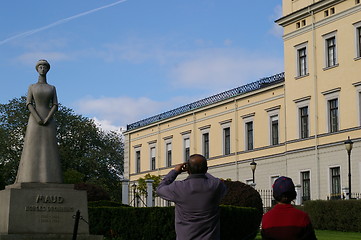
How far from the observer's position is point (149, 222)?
66.1 feet

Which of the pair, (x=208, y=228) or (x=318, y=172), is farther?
(x=318, y=172)

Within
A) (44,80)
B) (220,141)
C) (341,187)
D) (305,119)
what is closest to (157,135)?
(220,141)

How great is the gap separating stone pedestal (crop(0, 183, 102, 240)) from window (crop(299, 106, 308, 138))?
88.9 ft

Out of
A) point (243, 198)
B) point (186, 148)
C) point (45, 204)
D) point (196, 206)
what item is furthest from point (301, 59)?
point (196, 206)

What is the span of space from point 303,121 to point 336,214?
13.9 m

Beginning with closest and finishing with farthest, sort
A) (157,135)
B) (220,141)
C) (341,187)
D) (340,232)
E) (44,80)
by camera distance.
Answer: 1. (44,80)
2. (340,232)
3. (341,187)
4. (220,141)
5. (157,135)

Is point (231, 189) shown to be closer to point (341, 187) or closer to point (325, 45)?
point (341, 187)

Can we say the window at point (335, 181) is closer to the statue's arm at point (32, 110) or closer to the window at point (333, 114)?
the window at point (333, 114)

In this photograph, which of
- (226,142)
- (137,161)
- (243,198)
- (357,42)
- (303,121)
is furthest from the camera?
(137,161)

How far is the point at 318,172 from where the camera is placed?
128 ft

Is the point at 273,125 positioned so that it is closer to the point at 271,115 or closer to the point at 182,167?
the point at 271,115

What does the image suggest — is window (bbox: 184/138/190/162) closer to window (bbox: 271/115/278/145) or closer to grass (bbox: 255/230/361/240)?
window (bbox: 271/115/278/145)

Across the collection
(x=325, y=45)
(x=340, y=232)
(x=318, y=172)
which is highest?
(x=325, y=45)

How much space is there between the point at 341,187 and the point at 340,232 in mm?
10465
